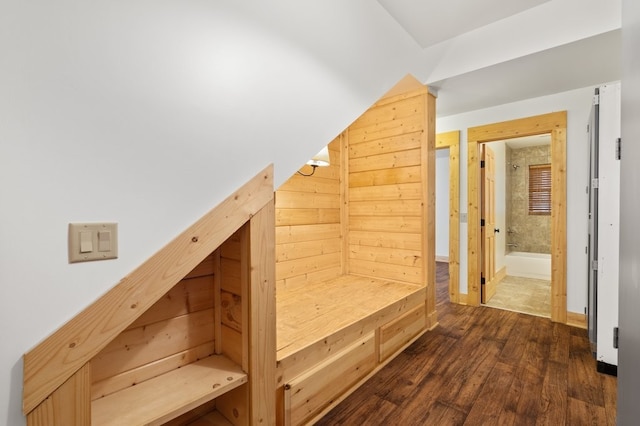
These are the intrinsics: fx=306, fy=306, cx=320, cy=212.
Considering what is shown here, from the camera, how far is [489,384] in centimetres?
210

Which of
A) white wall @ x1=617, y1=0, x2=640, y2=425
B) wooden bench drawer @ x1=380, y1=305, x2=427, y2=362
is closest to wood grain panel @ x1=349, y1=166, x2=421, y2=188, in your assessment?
wooden bench drawer @ x1=380, y1=305, x2=427, y2=362

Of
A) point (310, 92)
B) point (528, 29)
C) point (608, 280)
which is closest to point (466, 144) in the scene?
point (528, 29)

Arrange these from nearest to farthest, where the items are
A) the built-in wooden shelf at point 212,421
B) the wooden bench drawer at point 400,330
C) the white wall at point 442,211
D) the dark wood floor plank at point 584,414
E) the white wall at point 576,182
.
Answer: the built-in wooden shelf at point 212,421, the dark wood floor plank at point 584,414, the wooden bench drawer at point 400,330, the white wall at point 576,182, the white wall at point 442,211

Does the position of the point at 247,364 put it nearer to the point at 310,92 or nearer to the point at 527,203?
the point at 310,92

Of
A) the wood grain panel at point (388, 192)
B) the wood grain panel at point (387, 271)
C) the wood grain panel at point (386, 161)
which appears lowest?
the wood grain panel at point (387, 271)

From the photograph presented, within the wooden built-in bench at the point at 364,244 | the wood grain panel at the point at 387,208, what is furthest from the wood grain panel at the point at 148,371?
the wood grain panel at the point at 387,208

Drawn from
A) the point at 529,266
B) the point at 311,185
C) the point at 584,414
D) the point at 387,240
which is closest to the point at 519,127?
the point at 387,240

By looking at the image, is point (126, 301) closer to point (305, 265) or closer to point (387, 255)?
point (305, 265)

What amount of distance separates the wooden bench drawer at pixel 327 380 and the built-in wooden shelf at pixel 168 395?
39 centimetres

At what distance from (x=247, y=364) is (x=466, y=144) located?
11.9ft

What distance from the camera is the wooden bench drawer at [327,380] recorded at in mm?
1620

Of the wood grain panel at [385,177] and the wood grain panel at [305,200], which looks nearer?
the wood grain panel at [305,200]

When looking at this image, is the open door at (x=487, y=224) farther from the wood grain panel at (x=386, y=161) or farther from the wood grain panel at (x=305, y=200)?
the wood grain panel at (x=305, y=200)

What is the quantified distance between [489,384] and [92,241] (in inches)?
96.6
